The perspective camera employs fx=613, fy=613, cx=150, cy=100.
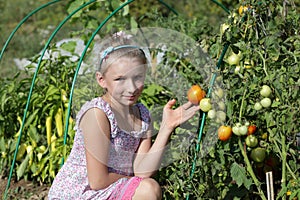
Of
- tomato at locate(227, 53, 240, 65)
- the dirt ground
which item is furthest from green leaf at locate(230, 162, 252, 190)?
the dirt ground

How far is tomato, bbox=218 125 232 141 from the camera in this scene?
2.43m

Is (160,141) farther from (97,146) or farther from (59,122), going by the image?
(59,122)

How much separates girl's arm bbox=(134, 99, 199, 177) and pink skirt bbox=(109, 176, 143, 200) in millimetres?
84

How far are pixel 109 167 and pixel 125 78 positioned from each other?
373 mm

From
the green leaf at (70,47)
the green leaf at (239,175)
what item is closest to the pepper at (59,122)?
the green leaf at (70,47)

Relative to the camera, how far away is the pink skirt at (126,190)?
7.88ft

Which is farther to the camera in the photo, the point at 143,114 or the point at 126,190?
the point at 143,114

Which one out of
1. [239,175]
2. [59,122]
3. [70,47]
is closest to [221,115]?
[239,175]

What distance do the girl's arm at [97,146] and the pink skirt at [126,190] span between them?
5 centimetres

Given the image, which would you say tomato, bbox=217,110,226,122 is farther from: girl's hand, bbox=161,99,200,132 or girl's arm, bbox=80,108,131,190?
girl's arm, bbox=80,108,131,190

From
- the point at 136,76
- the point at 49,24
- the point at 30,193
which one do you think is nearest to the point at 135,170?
the point at 136,76

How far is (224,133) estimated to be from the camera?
95.4 inches

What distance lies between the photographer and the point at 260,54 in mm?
2408

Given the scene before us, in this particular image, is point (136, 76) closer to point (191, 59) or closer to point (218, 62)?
point (218, 62)
